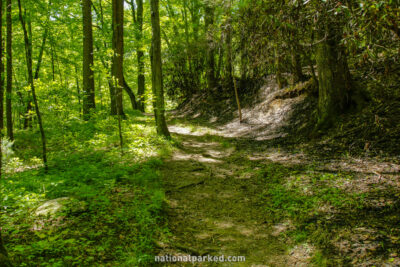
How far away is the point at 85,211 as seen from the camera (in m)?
3.49

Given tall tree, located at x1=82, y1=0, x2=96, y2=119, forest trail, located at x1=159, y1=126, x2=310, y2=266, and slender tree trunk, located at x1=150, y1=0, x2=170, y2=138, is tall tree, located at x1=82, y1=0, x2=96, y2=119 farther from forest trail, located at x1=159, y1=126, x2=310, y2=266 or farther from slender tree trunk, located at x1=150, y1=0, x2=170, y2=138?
forest trail, located at x1=159, y1=126, x2=310, y2=266

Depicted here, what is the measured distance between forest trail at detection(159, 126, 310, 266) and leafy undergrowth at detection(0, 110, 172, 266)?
357mm

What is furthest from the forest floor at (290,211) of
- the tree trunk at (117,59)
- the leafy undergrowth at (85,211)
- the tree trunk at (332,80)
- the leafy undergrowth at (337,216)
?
the tree trunk at (117,59)

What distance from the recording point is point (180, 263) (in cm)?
287

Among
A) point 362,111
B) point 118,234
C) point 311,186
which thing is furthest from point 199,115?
point 118,234

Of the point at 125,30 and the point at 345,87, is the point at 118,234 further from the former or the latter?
the point at 125,30

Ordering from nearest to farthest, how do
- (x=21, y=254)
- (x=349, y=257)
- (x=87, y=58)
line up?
(x=21, y=254)
(x=349, y=257)
(x=87, y=58)

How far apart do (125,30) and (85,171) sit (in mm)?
11705

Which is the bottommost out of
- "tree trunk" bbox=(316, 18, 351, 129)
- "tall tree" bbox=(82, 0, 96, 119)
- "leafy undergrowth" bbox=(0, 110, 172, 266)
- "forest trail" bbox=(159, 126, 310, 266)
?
"forest trail" bbox=(159, 126, 310, 266)

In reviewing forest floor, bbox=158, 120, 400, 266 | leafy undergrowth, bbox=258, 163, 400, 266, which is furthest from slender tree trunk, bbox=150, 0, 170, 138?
leafy undergrowth, bbox=258, 163, 400, 266

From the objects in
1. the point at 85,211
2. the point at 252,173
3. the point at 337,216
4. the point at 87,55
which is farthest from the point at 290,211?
the point at 87,55

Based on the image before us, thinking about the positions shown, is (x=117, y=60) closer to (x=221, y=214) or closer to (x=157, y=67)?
(x=157, y=67)

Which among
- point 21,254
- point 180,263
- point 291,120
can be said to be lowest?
point 180,263

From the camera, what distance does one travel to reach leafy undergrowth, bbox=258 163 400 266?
2615mm
